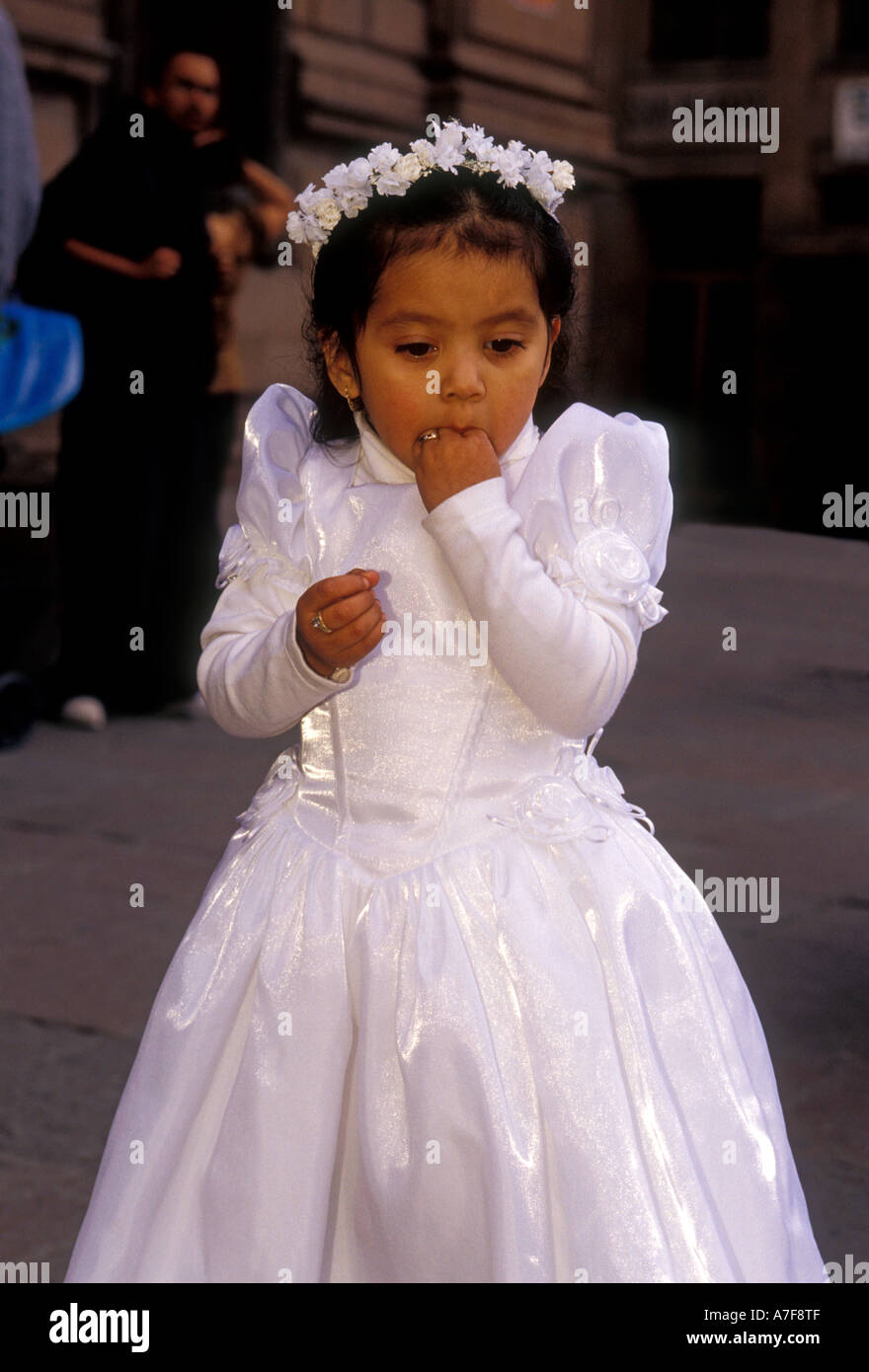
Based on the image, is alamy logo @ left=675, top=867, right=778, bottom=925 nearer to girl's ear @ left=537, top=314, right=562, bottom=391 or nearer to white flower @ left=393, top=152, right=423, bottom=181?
girl's ear @ left=537, top=314, right=562, bottom=391

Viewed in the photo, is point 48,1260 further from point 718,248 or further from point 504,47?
point 718,248

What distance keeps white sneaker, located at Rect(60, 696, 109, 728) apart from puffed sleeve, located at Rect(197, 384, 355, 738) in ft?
12.4

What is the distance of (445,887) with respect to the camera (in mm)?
1783

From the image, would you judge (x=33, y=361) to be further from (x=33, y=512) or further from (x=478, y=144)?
(x=33, y=512)

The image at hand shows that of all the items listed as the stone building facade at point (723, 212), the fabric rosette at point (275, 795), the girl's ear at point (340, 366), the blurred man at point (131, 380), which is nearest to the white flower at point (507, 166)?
the girl's ear at point (340, 366)

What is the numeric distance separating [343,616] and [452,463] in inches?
7.5

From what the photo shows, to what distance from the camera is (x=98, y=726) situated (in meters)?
5.69

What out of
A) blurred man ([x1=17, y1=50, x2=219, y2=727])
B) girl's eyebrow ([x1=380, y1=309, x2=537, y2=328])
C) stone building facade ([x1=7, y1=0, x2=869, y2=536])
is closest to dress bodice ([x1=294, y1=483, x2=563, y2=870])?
girl's eyebrow ([x1=380, y1=309, x2=537, y2=328])

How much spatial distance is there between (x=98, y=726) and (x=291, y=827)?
392cm

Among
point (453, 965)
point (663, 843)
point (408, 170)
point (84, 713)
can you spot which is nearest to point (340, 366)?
point (408, 170)

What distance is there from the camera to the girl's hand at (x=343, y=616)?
1664 mm

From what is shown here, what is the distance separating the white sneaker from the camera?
5.69m

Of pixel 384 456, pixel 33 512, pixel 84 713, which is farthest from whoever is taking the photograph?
pixel 33 512

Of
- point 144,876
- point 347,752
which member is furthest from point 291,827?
point 144,876
